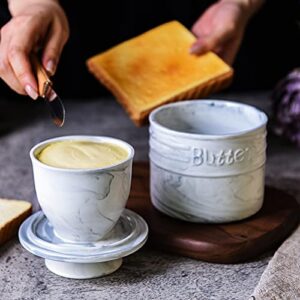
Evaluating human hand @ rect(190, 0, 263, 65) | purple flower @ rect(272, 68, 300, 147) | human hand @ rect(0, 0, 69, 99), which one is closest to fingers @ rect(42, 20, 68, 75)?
human hand @ rect(0, 0, 69, 99)

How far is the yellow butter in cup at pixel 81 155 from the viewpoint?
761 millimetres

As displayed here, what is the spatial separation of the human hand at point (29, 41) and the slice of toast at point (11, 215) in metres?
0.14

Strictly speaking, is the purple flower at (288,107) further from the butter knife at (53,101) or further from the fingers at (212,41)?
the butter knife at (53,101)

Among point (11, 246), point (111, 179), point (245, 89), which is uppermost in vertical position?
point (111, 179)

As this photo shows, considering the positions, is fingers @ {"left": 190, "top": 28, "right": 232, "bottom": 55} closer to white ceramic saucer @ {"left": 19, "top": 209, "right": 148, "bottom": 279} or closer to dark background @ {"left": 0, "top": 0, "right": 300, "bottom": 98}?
dark background @ {"left": 0, "top": 0, "right": 300, "bottom": 98}

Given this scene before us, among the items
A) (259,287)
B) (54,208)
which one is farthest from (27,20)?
(259,287)

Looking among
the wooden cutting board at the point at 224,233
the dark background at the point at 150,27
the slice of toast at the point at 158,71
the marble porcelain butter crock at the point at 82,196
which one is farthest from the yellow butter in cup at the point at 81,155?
the dark background at the point at 150,27

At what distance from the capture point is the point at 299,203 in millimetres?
987

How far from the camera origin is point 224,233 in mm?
858

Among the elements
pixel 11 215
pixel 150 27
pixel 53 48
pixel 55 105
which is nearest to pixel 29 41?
pixel 53 48

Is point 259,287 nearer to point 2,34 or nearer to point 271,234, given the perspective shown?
point 271,234

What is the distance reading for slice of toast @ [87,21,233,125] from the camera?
1148 mm

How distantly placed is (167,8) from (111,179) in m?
0.75

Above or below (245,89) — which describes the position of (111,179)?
above
